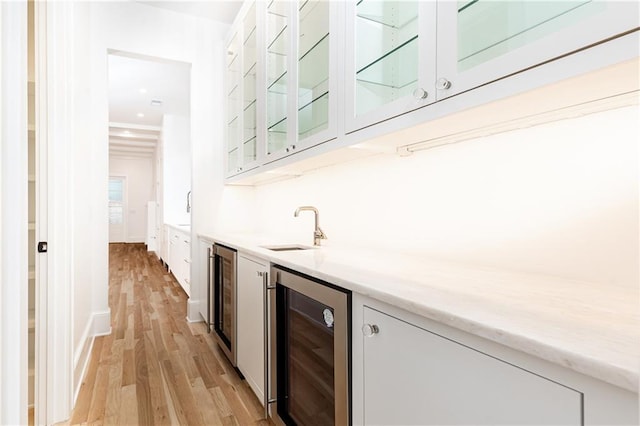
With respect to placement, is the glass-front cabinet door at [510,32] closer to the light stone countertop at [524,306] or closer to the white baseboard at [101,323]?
the light stone countertop at [524,306]

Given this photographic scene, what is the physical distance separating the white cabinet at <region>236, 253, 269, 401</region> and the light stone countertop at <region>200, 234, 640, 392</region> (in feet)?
1.60

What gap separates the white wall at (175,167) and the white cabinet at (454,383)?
20.1 feet

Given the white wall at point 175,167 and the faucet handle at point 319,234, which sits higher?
the white wall at point 175,167

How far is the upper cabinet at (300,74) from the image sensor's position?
154 cm

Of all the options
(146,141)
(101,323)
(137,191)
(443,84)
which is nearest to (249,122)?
(443,84)

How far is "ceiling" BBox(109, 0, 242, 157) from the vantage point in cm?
312

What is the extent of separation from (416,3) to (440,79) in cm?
30

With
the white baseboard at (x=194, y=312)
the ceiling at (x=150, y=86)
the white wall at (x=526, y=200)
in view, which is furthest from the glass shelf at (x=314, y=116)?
the white baseboard at (x=194, y=312)

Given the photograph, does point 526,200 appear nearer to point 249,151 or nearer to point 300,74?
point 300,74

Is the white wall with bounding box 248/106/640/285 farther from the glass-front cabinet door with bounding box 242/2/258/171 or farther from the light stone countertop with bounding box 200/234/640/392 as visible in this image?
the glass-front cabinet door with bounding box 242/2/258/171

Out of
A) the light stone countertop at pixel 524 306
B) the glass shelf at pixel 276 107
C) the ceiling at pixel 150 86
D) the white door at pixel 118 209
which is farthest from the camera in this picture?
the white door at pixel 118 209

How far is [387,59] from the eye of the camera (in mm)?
1263

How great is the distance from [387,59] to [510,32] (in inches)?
18.8

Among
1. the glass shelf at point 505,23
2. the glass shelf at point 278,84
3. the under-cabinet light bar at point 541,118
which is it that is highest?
the glass shelf at point 278,84
